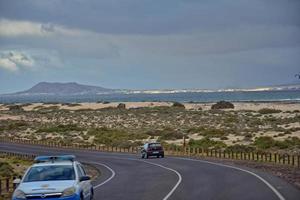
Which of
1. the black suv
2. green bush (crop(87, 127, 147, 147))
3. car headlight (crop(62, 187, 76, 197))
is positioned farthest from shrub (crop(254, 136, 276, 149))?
car headlight (crop(62, 187, 76, 197))

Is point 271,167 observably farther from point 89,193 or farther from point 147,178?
point 89,193

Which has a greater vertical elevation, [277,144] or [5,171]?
[277,144]

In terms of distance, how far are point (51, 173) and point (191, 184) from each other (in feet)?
38.0

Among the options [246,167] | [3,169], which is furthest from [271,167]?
[3,169]

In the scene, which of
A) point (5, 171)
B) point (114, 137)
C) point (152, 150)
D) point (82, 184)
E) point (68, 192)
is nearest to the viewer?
point (68, 192)

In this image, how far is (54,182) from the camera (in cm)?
1656

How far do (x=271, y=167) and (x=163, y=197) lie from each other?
1704 cm

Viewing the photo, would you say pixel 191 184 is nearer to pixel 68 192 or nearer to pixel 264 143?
pixel 68 192

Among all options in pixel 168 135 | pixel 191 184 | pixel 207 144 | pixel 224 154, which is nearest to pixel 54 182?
pixel 191 184

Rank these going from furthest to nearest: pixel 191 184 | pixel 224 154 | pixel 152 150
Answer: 1. pixel 152 150
2. pixel 224 154
3. pixel 191 184

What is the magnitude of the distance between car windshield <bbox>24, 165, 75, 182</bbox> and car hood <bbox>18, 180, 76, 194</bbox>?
42 cm

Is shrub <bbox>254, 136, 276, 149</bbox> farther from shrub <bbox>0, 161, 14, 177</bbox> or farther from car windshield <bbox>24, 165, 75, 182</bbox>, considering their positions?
car windshield <bbox>24, 165, 75, 182</bbox>

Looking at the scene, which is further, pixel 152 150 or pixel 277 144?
pixel 277 144

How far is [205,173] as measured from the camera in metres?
34.4
